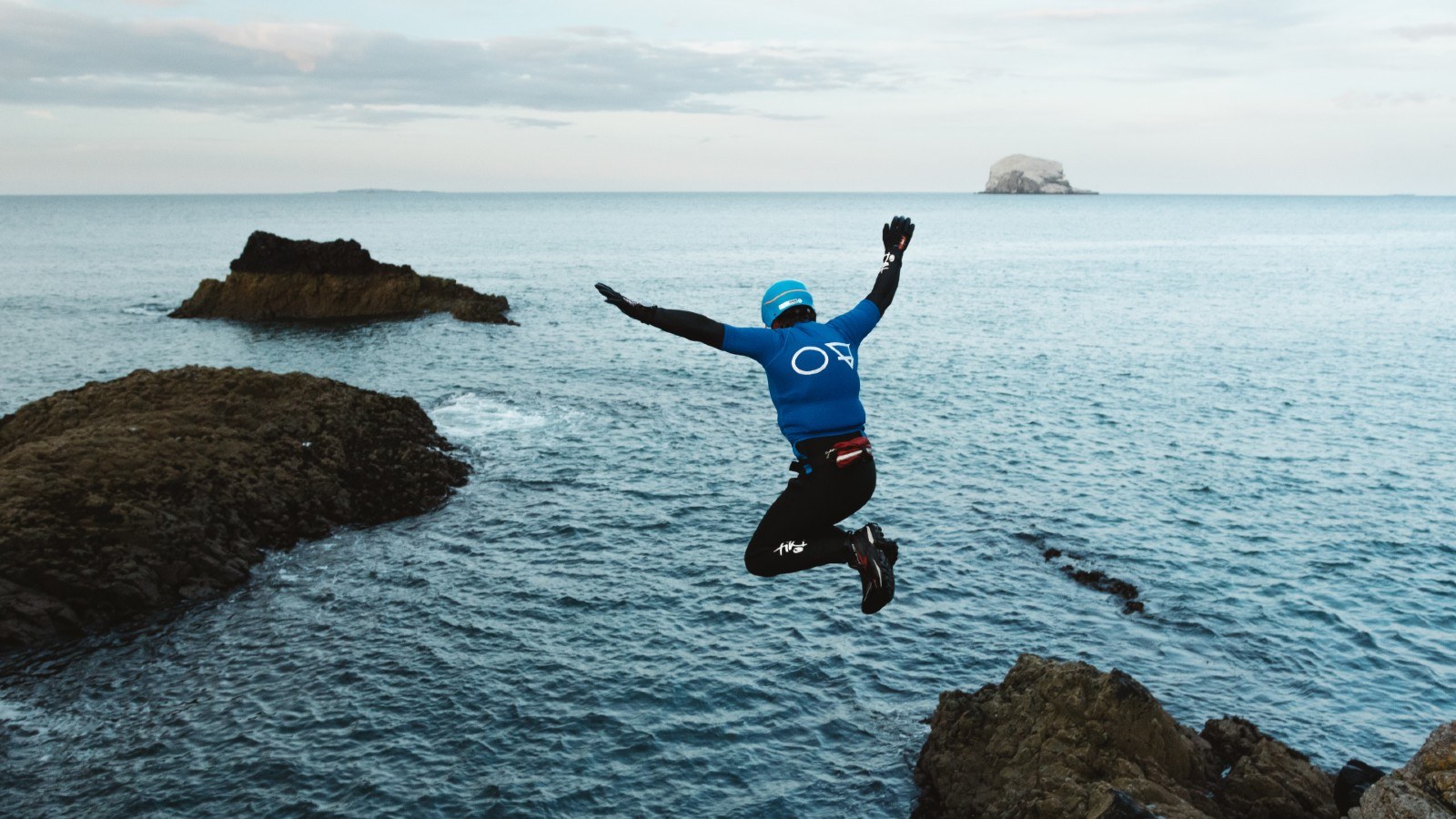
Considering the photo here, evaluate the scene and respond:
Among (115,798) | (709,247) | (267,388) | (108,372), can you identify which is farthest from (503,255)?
(115,798)

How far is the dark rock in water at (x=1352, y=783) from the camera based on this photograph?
13531 millimetres

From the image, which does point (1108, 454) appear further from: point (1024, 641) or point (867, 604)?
point (867, 604)

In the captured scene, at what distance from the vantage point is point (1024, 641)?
2152 centimetres

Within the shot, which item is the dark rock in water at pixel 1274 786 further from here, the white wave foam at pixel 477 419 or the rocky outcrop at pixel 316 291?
the rocky outcrop at pixel 316 291

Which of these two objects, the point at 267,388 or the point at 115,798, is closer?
the point at 115,798

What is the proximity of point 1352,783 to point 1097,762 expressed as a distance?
330cm

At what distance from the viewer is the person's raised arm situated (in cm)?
1042

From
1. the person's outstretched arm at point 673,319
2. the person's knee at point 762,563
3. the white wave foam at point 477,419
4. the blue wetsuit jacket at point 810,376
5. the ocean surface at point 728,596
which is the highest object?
the person's outstretched arm at point 673,319

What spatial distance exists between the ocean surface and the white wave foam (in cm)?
19

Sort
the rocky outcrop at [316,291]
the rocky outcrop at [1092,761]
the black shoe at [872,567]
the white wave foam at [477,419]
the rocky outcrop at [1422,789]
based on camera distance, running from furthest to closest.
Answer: the rocky outcrop at [316,291]
the white wave foam at [477,419]
the rocky outcrop at [1092,761]
the rocky outcrop at [1422,789]
the black shoe at [872,567]

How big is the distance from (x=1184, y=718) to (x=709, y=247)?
133906 millimetres

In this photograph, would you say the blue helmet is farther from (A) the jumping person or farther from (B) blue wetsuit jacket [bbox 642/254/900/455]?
(B) blue wetsuit jacket [bbox 642/254/900/455]

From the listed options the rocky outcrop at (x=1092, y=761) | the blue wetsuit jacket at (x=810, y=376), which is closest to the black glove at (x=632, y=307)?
the blue wetsuit jacket at (x=810, y=376)

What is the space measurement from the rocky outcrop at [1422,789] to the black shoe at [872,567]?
23.9 feet
